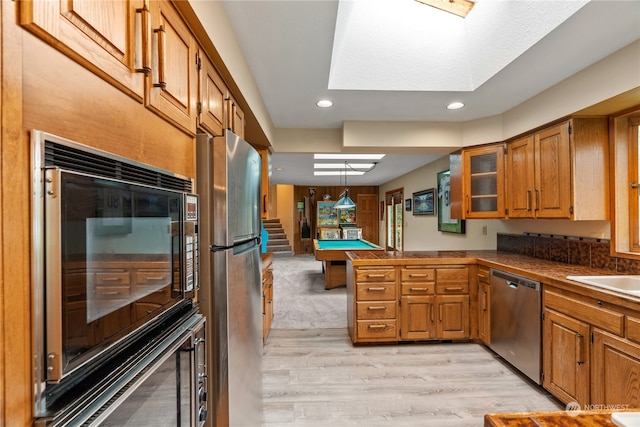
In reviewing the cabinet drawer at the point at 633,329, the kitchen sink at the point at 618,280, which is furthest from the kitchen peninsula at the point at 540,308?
the kitchen sink at the point at 618,280

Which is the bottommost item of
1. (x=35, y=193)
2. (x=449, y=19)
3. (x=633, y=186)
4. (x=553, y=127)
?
(x=35, y=193)

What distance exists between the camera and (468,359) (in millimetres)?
2787

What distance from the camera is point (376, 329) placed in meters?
3.05

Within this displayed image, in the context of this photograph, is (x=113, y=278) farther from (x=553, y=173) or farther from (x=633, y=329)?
(x=553, y=173)

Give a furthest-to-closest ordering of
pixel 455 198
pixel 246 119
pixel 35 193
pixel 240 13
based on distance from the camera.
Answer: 1. pixel 455 198
2. pixel 246 119
3. pixel 240 13
4. pixel 35 193

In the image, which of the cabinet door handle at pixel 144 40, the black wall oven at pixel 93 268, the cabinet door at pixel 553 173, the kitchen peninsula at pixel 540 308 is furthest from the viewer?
the cabinet door at pixel 553 173

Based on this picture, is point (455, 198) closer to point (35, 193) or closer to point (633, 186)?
point (633, 186)

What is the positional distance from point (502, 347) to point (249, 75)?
313 centimetres

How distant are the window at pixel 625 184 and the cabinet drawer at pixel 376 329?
191cm

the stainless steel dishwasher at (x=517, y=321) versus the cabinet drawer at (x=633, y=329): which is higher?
the cabinet drawer at (x=633, y=329)

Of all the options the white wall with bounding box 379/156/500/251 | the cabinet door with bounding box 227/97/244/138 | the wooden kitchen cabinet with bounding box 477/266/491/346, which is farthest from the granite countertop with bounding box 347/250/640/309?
the cabinet door with bounding box 227/97/244/138

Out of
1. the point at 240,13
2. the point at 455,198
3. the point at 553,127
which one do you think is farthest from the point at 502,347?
the point at 240,13

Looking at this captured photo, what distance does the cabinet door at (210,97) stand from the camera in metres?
1.41

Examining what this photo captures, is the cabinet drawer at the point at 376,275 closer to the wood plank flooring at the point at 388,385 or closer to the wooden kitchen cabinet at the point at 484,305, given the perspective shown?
the wood plank flooring at the point at 388,385
